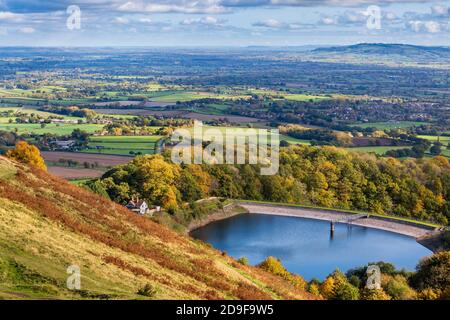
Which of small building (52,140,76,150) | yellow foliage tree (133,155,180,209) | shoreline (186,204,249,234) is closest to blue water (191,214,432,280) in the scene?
shoreline (186,204,249,234)

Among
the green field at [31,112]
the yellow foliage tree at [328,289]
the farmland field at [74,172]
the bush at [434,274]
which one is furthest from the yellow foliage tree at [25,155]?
the green field at [31,112]

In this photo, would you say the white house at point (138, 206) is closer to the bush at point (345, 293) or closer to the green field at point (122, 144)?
the green field at point (122, 144)

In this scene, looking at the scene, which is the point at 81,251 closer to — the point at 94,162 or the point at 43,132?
the point at 94,162

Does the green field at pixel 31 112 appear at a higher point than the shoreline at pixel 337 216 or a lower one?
higher

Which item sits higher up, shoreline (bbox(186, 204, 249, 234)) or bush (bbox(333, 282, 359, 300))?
bush (bbox(333, 282, 359, 300))

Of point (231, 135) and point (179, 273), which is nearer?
point (179, 273)

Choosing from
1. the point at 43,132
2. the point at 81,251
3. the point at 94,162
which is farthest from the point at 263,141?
the point at 81,251

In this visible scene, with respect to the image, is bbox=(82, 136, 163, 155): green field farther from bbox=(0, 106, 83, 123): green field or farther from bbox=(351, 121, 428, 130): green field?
bbox=(351, 121, 428, 130): green field
